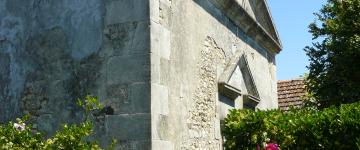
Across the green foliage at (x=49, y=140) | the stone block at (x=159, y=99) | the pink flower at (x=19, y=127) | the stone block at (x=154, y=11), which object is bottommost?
the green foliage at (x=49, y=140)

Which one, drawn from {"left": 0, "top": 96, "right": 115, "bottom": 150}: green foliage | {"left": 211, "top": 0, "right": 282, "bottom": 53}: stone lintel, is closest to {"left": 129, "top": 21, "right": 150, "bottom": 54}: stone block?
{"left": 0, "top": 96, "right": 115, "bottom": 150}: green foliage

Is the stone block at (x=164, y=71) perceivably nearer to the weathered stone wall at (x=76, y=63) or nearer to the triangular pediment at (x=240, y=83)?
the weathered stone wall at (x=76, y=63)

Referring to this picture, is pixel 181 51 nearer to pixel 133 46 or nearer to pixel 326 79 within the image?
pixel 133 46

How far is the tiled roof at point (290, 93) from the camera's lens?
15.2m

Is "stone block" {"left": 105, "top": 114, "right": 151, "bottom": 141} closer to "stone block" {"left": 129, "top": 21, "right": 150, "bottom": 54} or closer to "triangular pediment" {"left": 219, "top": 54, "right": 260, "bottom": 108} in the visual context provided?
"stone block" {"left": 129, "top": 21, "right": 150, "bottom": 54}

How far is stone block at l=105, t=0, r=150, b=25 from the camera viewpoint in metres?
6.00

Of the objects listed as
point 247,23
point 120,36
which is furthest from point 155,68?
point 247,23

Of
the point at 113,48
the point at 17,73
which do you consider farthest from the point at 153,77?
the point at 17,73

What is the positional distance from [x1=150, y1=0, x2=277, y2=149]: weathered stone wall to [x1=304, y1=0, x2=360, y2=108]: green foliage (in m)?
2.60

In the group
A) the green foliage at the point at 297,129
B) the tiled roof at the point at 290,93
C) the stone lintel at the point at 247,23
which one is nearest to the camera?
the green foliage at the point at 297,129

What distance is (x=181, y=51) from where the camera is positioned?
6797 mm

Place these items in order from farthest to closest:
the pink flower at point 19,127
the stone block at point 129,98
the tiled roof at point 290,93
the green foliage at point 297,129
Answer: the tiled roof at point 290,93, the green foliage at point 297,129, the stone block at point 129,98, the pink flower at point 19,127

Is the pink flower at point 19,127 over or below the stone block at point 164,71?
below

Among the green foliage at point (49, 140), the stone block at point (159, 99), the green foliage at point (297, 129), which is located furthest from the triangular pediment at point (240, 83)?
the green foliage at point (49, 140)
